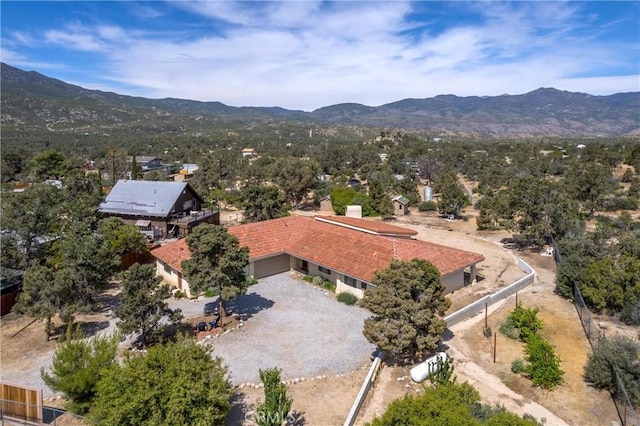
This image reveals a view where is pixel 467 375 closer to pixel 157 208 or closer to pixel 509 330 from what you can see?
pixel 509 330

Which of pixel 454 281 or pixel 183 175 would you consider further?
pixel 183 175

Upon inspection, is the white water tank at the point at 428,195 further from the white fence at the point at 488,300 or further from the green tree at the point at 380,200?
the white fence at the point at 488,300

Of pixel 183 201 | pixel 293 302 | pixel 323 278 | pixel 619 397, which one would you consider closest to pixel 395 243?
pixel 323 278

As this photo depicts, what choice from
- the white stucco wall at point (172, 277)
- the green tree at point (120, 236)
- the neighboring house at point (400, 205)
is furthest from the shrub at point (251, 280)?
the neighboring house at point (400, 205)

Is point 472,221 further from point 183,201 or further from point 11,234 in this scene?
point 11,234

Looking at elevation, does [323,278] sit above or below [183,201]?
below

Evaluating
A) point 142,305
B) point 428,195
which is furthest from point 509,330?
point 428,195

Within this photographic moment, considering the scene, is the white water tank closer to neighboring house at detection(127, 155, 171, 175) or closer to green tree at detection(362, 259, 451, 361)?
green tree at detection(362, 259, 451, 361)
